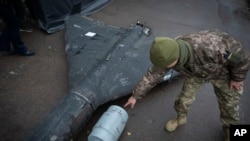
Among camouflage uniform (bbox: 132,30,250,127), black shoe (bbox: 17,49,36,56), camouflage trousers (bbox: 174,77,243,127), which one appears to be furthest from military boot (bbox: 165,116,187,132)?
black shoe (bbox: 17,49,36,56)

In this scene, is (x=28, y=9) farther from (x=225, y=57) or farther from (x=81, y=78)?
(x=225, y=57)

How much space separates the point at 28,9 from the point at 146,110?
310cm

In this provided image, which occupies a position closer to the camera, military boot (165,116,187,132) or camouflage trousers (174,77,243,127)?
camouflage trousers (174,77,243,127)

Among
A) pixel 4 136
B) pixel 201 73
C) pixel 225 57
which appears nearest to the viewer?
pixel 225 57

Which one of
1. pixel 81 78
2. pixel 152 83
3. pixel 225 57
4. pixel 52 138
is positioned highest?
pixel 225 57

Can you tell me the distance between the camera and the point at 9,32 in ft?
14.0

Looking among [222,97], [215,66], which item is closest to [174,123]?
[222,97]

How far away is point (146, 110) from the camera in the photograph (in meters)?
3.93

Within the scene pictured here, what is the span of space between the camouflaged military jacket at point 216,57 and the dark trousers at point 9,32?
239 cm

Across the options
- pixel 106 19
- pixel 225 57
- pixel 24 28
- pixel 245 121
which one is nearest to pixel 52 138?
pixel 225 57

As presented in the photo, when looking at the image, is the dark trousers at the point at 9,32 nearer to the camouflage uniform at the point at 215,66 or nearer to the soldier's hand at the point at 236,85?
the camouflage uniform at the point at 215,66

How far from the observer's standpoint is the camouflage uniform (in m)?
2.67

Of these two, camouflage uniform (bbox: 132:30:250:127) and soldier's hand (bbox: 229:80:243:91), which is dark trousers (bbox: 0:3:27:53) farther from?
soldier's hand (bbox: 229:80:243:91)

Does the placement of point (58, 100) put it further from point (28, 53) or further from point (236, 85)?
point (236, 85)
